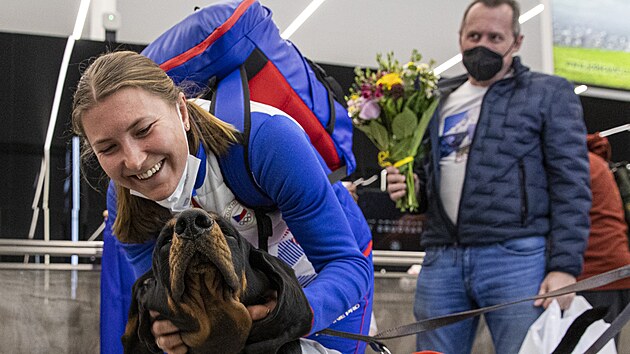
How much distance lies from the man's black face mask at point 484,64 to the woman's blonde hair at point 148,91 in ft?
5.47

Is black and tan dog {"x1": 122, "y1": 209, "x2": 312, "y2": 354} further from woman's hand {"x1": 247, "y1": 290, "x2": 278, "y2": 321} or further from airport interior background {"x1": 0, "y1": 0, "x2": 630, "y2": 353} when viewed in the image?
airport interior background {"x1": 0, "y1": 0, "x2": 630, "y2": 353}

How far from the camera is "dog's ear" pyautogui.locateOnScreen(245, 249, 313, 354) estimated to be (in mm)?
1832

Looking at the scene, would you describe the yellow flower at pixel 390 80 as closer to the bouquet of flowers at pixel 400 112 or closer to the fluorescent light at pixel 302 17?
the bouquet of flowers at pixel 400 112

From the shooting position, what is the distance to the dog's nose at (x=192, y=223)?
159cm

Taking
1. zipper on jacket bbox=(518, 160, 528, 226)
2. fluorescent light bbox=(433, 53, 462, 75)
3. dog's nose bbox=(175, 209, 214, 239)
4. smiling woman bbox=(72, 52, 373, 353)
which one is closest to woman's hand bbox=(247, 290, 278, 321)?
smiling woman bbox=(72, 52, 373, 353)

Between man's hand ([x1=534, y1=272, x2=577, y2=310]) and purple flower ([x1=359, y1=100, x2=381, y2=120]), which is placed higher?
purple flower ([x1=359, y1=100, x2=381, y2=120])

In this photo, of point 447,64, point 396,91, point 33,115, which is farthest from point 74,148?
point 447,64

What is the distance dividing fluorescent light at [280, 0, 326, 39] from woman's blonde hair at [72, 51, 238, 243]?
796cm

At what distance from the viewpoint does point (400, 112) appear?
12.6ft

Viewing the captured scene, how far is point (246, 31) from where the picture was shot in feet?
7.70

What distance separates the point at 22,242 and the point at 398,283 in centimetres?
190

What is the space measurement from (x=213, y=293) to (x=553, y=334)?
190cm

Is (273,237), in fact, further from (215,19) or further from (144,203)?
(215,19)

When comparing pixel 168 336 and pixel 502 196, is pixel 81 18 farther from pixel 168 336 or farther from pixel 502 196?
pixel 168 336
